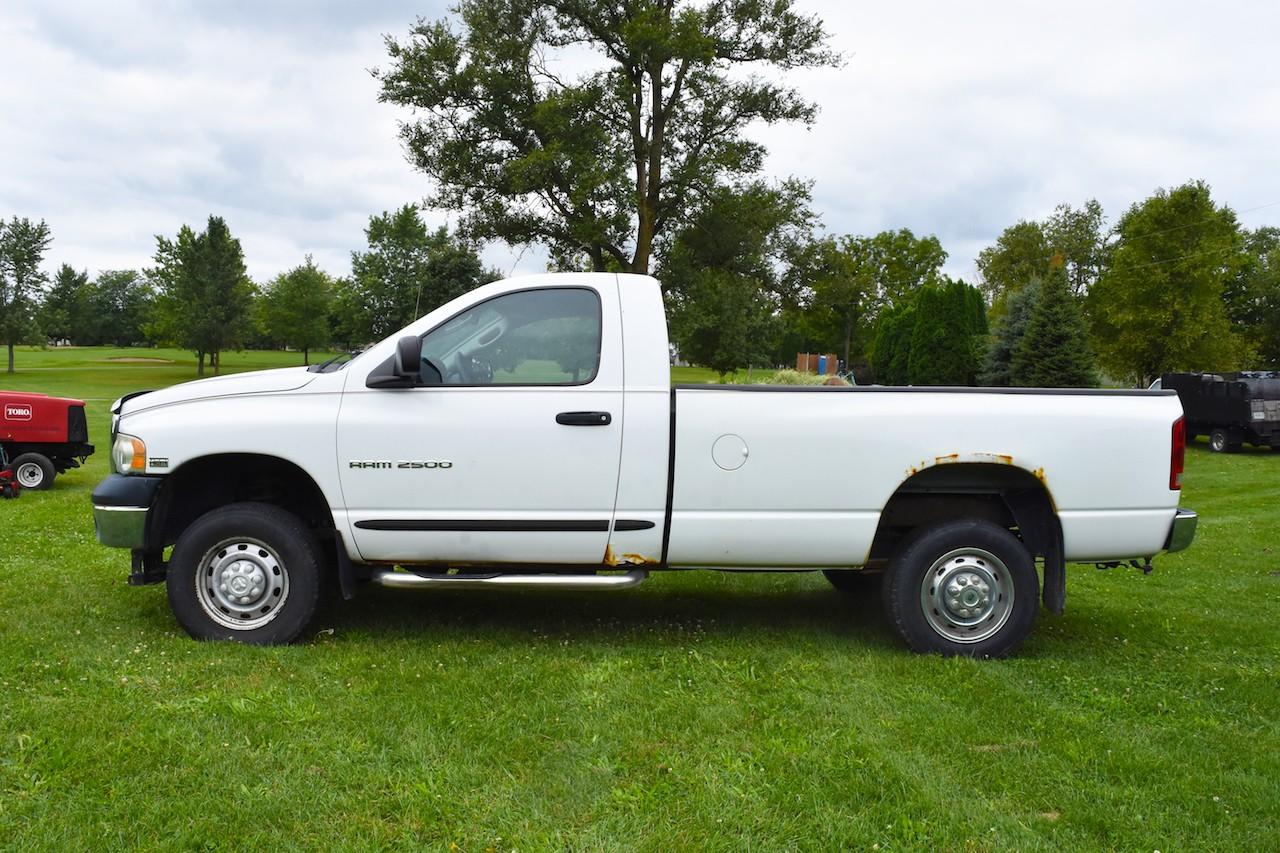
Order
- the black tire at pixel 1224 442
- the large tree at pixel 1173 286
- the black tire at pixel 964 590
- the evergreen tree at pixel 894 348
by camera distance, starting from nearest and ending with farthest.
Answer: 1. the black tire at pixel 964 590
2. the black tire at pixel 1224 442
3. the large tree at pixel 1173 286
4. the evergreen tree at pixel 894 348

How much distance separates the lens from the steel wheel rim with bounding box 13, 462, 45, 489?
12.1 meters

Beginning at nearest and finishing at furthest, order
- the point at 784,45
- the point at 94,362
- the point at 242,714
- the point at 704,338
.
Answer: the point at 242,714 < the point at 784,45 < the point at 704,338 < the point at 94,362

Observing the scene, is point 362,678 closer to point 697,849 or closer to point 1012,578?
point 697,849

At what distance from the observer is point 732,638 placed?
5883 mm

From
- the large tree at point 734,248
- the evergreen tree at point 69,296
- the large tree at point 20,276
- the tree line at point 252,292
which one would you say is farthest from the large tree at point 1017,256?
the evergreen tree at point 69,296

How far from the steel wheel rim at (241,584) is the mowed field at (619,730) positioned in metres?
0.21

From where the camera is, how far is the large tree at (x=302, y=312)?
6562cm

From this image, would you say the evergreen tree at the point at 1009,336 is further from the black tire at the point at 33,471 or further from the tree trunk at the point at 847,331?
the tree trunk at the point at 847,331

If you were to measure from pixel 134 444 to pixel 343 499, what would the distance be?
116cm

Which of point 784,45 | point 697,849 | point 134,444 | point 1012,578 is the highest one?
point 784,45

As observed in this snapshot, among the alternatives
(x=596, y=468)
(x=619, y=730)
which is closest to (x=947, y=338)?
(x=596, y=468)

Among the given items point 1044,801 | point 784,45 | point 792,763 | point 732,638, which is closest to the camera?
point 1044,801

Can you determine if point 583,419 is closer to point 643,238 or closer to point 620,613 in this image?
point 620,613

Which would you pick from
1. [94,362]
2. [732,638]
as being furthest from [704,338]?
[94,362]
